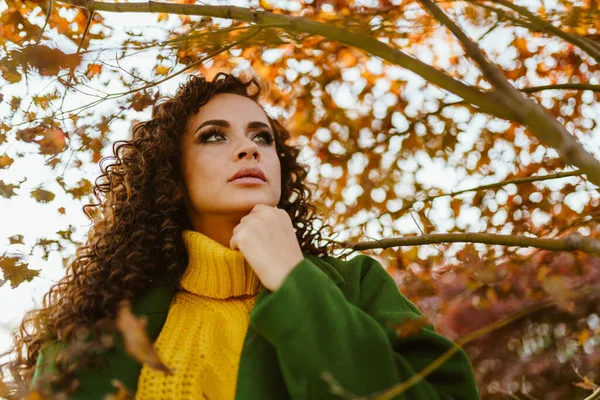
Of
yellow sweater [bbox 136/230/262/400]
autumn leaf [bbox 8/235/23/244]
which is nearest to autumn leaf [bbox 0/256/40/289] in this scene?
autumn leaf [bbox 8/235/23/244]

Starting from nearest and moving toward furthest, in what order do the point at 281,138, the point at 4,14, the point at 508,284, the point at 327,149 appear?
1. the point at 4,14
2. the point at 281,138
3. the point at 508,284
4. the point at 327,149

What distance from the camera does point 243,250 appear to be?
2117 mm

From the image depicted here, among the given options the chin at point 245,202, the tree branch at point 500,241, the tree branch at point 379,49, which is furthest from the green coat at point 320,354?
the tree branch at point 379,49

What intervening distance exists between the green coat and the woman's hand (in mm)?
75

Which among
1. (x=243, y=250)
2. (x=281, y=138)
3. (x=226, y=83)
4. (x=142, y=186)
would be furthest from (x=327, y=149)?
(x=243, y=250)

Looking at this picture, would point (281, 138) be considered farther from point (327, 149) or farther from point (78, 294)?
point (78, 294)

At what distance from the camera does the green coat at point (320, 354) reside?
1.75 m

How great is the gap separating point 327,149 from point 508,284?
4.40 ft

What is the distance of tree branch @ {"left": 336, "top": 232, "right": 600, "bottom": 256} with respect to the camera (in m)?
1.33

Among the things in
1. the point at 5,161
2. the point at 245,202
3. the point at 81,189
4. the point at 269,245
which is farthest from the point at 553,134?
the point at 81,189

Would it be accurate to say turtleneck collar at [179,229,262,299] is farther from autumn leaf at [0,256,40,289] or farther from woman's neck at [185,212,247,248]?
autumn leaf at [0,256,40,289]

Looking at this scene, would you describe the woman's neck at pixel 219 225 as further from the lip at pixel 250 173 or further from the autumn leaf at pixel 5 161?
the autumn leaf at pixel 5 161

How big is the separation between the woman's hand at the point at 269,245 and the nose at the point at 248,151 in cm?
29

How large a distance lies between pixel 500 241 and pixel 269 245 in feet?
2.44
